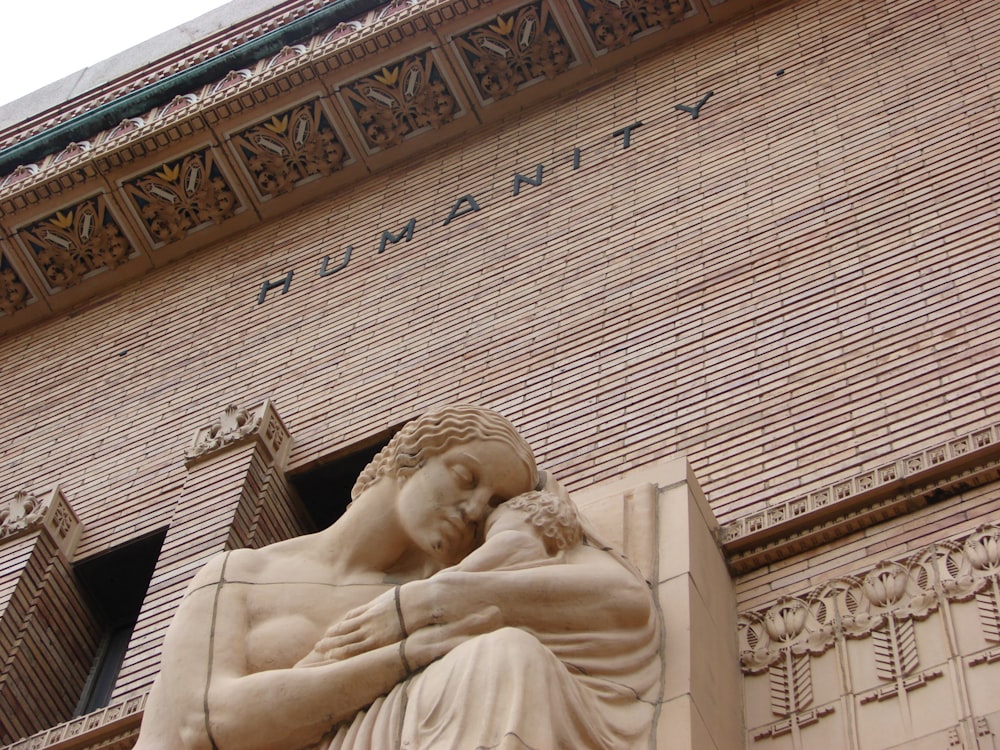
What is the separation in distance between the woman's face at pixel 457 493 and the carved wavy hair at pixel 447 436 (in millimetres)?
27

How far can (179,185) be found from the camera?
611 inches

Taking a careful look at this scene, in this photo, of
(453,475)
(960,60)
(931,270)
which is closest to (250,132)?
(960,60)

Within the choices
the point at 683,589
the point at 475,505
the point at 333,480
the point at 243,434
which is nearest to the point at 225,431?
the point at 243,434

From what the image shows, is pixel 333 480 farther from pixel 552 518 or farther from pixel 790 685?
pixel 790 685

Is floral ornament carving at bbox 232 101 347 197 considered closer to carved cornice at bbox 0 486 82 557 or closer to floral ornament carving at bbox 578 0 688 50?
floral ornament carving at bbox 578 0 688 50

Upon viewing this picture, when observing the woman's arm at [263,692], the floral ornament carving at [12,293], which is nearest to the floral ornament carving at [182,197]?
the floral ornament carving at [12,293]

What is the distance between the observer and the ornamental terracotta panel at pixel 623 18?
14602 millimetres

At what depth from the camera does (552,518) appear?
6965 millimetres

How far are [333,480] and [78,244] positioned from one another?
517cm

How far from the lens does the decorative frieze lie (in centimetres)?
681

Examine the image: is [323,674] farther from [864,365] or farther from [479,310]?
[479,310]

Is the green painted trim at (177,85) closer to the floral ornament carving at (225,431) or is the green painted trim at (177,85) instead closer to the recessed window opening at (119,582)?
the floral ornament carving at (225,431)

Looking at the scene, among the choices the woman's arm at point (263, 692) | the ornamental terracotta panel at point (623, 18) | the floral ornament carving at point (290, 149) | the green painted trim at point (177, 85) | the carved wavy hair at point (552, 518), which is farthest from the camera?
the green painted trim at point (177, 85)

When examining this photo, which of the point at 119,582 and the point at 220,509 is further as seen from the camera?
the point at 119,582
